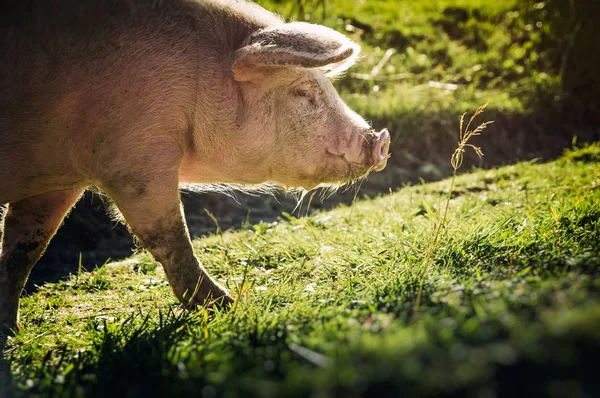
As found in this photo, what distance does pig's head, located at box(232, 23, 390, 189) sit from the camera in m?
3.88

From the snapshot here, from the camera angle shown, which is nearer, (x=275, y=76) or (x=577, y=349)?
(x=577, y=349)

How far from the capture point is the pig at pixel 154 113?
364 centimetres

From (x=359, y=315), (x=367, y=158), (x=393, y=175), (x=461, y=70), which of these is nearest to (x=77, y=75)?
(x=367, y=158)

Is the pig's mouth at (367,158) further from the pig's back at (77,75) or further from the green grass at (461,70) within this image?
the green grass at (461,70)

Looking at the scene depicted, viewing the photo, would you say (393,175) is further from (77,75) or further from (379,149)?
(77,75)

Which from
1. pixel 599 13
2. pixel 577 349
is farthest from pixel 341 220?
pixel 599 13

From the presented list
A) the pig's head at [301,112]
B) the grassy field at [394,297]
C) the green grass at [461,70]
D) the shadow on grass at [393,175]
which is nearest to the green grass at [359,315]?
the grassy field at [394,297]

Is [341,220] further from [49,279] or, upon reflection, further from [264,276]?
[49,279]

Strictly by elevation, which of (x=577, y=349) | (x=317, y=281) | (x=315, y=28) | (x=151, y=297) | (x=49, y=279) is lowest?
(x=49, y=279)

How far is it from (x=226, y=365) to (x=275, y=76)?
87.3 inches

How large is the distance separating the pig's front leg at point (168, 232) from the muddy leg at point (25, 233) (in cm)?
79

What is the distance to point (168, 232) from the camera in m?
3.78

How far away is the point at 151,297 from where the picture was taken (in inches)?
171

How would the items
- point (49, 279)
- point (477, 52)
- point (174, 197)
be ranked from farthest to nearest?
point (477, 52) → point (49, 279) → point (174, 197)
